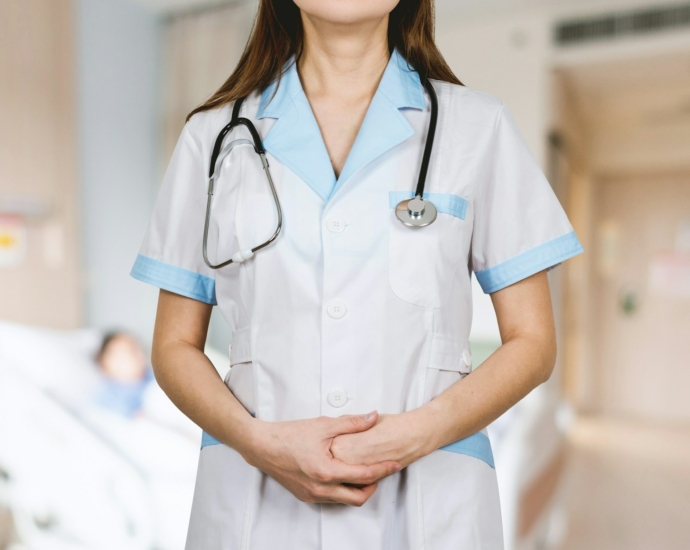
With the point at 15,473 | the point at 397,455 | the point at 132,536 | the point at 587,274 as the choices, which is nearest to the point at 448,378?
the point at 397,455

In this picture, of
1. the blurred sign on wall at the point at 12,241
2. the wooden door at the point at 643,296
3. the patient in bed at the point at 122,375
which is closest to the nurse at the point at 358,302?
the patient in bed at the point at 122,375

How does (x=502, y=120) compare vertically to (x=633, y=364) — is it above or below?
above

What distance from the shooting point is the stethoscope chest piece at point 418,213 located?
0.68m

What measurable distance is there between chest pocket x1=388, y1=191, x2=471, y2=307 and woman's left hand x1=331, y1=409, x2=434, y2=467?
129mm

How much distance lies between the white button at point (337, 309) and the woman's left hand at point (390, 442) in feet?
0.38

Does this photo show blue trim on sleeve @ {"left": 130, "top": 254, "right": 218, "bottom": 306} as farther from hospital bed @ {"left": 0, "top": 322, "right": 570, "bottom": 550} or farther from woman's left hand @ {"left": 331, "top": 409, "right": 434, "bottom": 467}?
hospital bed @ {"left": 0, "top": 322, "right": 570, "bottom": 550}

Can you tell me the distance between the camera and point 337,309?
0.68 metres

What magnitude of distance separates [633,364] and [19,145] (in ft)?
17.3

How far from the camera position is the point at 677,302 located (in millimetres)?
5738

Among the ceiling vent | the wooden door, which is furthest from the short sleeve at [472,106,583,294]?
the wooden door

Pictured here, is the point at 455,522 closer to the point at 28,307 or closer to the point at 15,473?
the point at 15,473

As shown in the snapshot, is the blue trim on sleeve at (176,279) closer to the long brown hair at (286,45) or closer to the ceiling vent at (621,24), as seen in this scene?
the long brown hair at (286,45)

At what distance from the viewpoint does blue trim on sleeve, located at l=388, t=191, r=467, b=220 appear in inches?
27.7

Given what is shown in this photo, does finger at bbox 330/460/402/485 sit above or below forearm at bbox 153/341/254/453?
below
